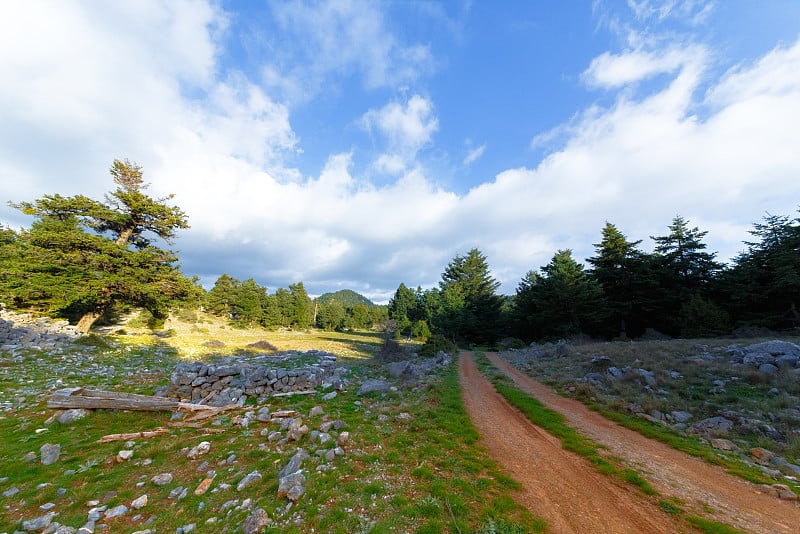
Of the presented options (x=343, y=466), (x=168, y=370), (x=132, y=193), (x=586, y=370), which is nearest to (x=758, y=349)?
(x=586, y=370)

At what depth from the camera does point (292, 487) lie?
5.30 metres

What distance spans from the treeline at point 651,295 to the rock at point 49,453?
40.3m

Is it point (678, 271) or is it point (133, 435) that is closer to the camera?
point (133, 435)

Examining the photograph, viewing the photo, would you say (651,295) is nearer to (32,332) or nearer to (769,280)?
(769,280)

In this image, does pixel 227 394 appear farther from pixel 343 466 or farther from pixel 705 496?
pixel 705 496

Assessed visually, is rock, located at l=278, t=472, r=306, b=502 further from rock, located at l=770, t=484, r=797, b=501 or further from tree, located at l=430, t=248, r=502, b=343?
tree, located at l=430, t=248, r=502, b=343

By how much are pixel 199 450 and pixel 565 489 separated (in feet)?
30.0

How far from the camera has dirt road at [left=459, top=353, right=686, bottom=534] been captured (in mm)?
4703

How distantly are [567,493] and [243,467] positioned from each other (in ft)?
24.2

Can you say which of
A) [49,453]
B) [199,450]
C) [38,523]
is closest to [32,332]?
[49,453]

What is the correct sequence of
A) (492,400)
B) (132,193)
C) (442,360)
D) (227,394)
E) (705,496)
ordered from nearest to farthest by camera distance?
(705,496) → (227,394) → (492,400) → (442,360) → (132,193)

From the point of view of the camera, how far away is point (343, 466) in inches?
249

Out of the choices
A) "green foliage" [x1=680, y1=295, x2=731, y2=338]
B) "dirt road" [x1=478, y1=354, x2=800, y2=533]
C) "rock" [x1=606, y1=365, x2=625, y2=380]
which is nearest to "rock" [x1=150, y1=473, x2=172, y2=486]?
"dirt road" [x1=478, y1=354, x2=800, y2=533]

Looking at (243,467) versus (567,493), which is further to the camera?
(243,467)
